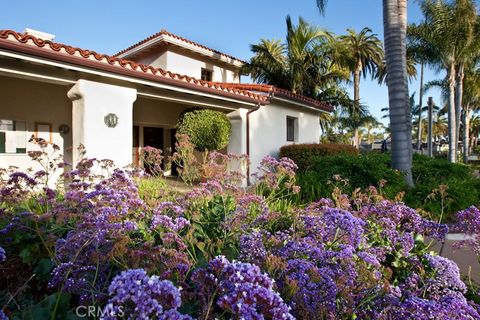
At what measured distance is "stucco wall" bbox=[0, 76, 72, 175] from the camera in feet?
26.8

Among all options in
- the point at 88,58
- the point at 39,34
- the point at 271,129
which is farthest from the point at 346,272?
the point at 271,129

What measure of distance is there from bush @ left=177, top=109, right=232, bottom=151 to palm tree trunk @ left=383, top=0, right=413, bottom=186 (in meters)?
5.05

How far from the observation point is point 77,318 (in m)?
1.40

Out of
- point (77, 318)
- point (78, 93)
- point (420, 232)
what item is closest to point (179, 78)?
point (78, 93)

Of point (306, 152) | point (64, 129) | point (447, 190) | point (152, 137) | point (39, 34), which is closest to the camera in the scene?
point (447, 190)

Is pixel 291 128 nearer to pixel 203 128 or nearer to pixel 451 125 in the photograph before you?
pixel 203 128

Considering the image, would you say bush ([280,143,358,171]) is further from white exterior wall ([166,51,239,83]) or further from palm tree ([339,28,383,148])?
palm tree ([339,28,383,148])

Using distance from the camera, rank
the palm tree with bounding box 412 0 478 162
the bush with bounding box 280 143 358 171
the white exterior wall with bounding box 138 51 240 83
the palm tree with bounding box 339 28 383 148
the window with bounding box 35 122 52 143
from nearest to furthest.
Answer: the window with bounding box 35 122 52 143
the bush with bounding box 280 143 358 171
the white exterior wall with bounding box 138 51 240 83
the palm tree with bounding box 412 0 478 162
the palm tree with bounding box 339 28 383 148

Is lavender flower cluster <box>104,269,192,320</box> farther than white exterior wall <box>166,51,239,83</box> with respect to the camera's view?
No

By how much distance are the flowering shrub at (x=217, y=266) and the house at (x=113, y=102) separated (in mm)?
3631

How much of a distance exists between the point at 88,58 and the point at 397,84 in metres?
6.70

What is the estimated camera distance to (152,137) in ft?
42.3

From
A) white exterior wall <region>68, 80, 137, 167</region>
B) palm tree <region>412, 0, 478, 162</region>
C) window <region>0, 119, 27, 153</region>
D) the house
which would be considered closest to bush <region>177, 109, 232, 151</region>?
the house

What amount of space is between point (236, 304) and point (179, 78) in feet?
26.5
